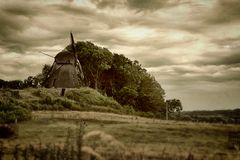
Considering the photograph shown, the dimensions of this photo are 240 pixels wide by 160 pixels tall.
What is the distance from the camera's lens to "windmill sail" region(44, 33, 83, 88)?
67.2 metres

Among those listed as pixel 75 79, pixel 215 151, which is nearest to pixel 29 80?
pixel 75 79

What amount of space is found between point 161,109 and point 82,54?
22.0 metres

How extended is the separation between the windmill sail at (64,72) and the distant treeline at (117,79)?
3555 millimetres

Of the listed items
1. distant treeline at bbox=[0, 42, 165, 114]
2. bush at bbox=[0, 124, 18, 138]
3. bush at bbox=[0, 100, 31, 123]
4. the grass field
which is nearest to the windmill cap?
distant treeline at bbox=[0, 42, 165, 114]

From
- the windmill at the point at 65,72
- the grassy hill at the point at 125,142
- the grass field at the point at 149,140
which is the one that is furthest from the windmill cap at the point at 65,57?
the grass field at the point at 149,140

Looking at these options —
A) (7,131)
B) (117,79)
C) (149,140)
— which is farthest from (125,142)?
(117,79)

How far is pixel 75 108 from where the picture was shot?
48.9 metres

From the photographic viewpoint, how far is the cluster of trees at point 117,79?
3014 inches

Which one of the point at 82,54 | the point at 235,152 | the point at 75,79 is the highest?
the point at 82,54

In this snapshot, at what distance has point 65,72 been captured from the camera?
222 feet

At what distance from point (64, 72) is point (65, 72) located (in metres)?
0.19

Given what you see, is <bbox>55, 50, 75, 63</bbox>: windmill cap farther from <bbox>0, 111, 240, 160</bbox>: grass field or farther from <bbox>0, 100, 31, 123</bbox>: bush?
<bbox>0, 111, 240, 160</bbox>: grass field

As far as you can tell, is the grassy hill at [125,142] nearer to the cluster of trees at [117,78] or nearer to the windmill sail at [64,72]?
the windmill sail at [64,72]

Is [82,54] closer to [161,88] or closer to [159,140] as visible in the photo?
[161,88]
